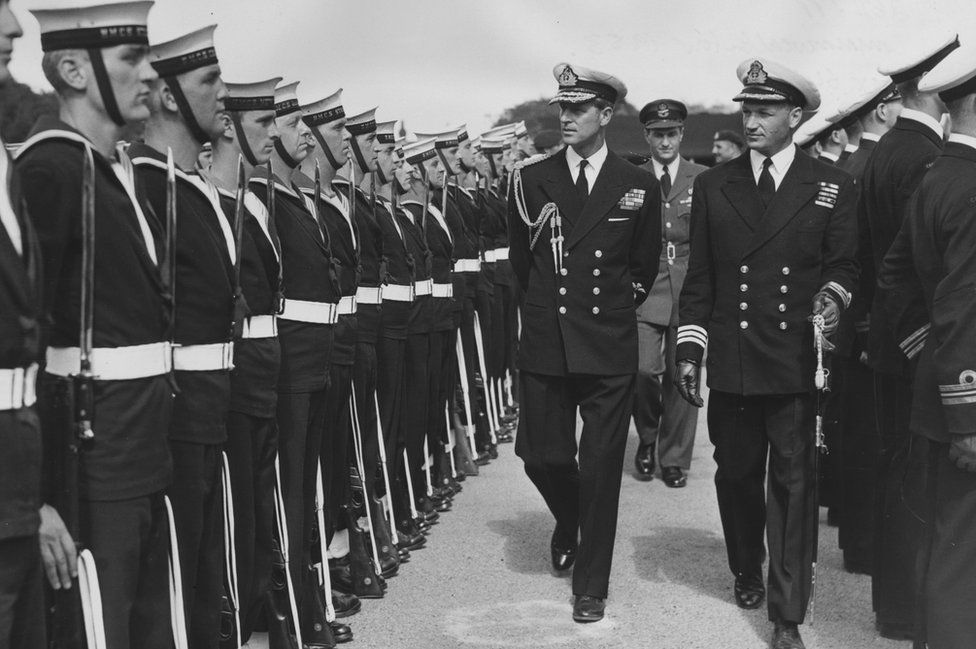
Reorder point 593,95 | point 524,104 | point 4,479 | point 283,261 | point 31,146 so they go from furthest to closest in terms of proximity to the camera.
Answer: point 524,104 < point 593,95 < point 283,261 < point 31,146 < point 4,479

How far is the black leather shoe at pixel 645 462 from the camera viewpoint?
338 inches

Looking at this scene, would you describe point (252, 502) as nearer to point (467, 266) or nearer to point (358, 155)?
point (358, 155)

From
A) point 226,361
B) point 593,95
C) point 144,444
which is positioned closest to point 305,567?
point 226,361

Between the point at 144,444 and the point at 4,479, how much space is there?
56cm

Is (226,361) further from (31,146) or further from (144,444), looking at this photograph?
(31,146)

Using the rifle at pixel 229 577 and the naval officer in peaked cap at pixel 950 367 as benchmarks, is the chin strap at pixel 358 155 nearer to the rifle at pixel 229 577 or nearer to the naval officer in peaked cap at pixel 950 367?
the rifle at pixel 229 577

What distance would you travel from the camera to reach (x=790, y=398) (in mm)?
5348

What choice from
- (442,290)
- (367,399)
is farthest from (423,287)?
(367,399)

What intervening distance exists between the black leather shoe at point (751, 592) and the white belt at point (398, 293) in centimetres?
219

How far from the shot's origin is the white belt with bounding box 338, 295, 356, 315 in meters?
5.37

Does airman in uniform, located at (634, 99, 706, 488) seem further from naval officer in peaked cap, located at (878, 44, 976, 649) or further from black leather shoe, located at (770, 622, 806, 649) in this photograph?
naval officer in peaked cap, located at (878, 44, 976, 649)

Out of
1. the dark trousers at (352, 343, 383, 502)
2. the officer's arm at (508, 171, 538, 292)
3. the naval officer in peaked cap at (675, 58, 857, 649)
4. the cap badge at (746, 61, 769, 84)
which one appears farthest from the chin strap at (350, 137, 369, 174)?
the cap badge at (746, 61, 769, 84)

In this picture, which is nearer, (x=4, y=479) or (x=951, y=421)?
(x=4, y=479)

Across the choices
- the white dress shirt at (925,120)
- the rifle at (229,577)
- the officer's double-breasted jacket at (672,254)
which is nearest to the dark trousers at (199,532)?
the rifle at (229,577)
